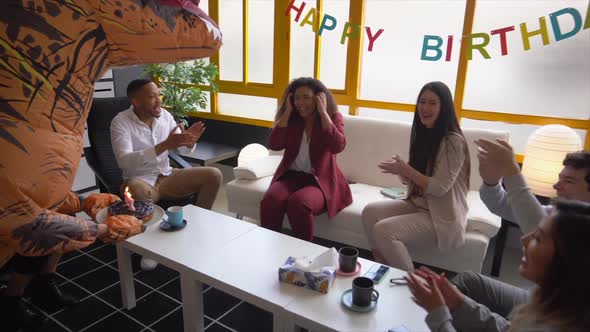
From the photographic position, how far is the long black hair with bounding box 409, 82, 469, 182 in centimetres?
190

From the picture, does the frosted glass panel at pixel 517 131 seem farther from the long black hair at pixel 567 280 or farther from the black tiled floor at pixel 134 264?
the black tiled floor at pixel 134 264

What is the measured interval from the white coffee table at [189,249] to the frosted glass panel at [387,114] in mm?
1626

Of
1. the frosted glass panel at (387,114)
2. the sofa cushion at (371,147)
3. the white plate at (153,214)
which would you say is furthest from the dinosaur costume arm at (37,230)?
the frosted glass panel at (387,114)

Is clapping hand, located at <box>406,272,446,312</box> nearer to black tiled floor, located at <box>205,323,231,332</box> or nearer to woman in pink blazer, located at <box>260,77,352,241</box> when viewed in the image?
black tiled floor, located at <box>205,323,231,332</box>

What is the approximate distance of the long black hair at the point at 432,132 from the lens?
1902 mm

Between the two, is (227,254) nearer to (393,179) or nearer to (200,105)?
(393,179)

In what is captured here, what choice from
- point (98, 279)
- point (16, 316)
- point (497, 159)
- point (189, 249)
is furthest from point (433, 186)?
point (16, 316)

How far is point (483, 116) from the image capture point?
267 centimetres

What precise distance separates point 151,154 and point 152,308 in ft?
2.66

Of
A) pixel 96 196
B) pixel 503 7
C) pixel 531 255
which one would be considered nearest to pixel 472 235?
pixel 531 255

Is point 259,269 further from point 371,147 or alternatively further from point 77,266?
point 371,147

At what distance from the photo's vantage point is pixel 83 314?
1.80 metres

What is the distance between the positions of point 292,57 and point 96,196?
242 centimetres

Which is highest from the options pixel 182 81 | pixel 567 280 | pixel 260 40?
pixel 260 40
